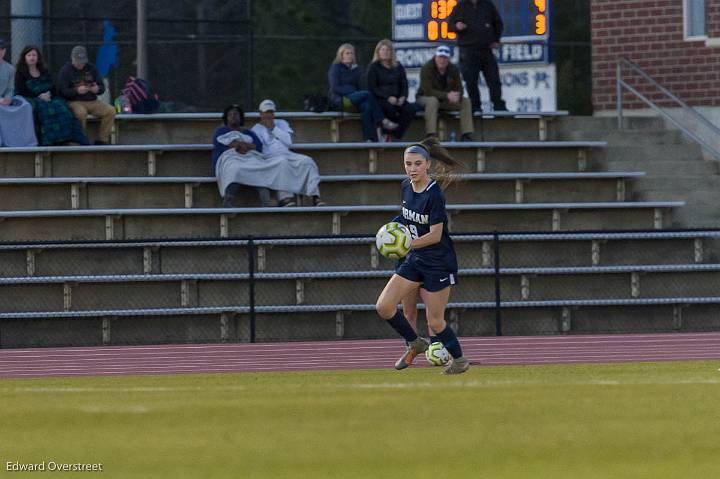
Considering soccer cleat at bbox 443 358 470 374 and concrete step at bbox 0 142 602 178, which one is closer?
soccer cleat at bbox 443 358 470 374

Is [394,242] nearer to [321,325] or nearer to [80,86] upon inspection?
[321,325]

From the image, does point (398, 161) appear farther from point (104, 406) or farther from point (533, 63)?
point (104, 406)

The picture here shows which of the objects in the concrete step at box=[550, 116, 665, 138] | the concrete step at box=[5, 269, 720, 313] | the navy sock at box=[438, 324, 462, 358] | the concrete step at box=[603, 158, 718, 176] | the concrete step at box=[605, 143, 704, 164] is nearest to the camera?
the navy sock at box=[438, 324, 462, 358]

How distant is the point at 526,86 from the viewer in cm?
2456

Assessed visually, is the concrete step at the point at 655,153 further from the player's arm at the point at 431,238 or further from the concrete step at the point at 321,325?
the player's arm at the point at 431,238

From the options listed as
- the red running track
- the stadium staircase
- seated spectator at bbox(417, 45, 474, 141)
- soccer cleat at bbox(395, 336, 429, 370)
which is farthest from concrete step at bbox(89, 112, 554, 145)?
soccer cleat at bbox(395, 336, 429, 370)

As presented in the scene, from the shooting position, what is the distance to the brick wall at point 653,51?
23.9 meters

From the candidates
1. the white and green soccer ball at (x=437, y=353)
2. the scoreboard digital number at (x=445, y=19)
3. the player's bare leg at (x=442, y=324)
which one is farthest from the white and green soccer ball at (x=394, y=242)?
the scoreboard digital number at (x=445, y=19)

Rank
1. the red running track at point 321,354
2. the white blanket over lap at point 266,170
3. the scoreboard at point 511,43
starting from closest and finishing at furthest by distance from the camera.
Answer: the red running track at point 321,354 → the white blanket over lap at point 266,170 → the scoreboard at point 511,43

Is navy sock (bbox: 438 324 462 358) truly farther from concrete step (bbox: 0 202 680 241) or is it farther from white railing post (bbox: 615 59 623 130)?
white railing post (bbox: 615 59 623 130)

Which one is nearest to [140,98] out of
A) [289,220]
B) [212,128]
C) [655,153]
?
[212,128]

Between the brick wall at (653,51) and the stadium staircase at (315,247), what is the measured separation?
2696 millimetres

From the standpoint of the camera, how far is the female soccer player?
1286 centimetres

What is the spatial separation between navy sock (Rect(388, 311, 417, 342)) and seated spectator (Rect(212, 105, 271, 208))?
6783 millimetres
